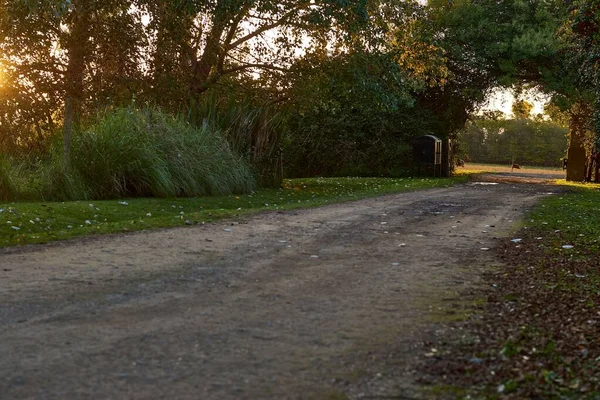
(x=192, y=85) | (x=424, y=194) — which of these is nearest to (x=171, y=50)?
(x=192, y=85)

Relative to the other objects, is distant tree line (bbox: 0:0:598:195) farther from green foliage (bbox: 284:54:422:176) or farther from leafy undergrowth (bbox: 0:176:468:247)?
green foliage (bbox: 284:54:422:176)

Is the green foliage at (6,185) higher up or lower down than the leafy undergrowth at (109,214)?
higher up

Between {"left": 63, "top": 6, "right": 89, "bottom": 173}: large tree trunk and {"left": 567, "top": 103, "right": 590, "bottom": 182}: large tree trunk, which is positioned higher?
{"left": 63, "top": 6, "right": 89, "bottom": 173}: large tree trunk

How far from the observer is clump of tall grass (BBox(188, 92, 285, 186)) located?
1800cm

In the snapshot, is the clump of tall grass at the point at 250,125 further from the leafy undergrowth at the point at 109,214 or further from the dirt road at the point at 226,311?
the dirt road at the point at 226,311

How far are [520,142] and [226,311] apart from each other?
2416 inches

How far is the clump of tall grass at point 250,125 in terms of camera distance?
18.0 m

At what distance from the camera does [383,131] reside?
3111cm

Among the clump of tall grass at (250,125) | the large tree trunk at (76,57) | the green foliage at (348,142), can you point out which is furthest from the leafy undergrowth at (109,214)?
the green foliage at (348,142)

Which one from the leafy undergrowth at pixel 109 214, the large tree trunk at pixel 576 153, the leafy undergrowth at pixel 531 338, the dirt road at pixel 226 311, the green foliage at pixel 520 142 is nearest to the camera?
the dirt road at pixel 226 311

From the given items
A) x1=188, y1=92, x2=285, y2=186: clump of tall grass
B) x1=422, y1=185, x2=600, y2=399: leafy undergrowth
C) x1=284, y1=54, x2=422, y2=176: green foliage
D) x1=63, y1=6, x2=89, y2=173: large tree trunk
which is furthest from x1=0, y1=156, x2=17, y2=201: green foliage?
x1=284, y1=54, x2=422, y2=176: green foliage

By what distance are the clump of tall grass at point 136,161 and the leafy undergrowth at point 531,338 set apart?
7.63 meters

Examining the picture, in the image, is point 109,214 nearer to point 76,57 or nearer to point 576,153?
point 76,57

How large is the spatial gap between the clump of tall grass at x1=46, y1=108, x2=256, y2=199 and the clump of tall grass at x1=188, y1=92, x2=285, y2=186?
Answer: 191 centimetres
